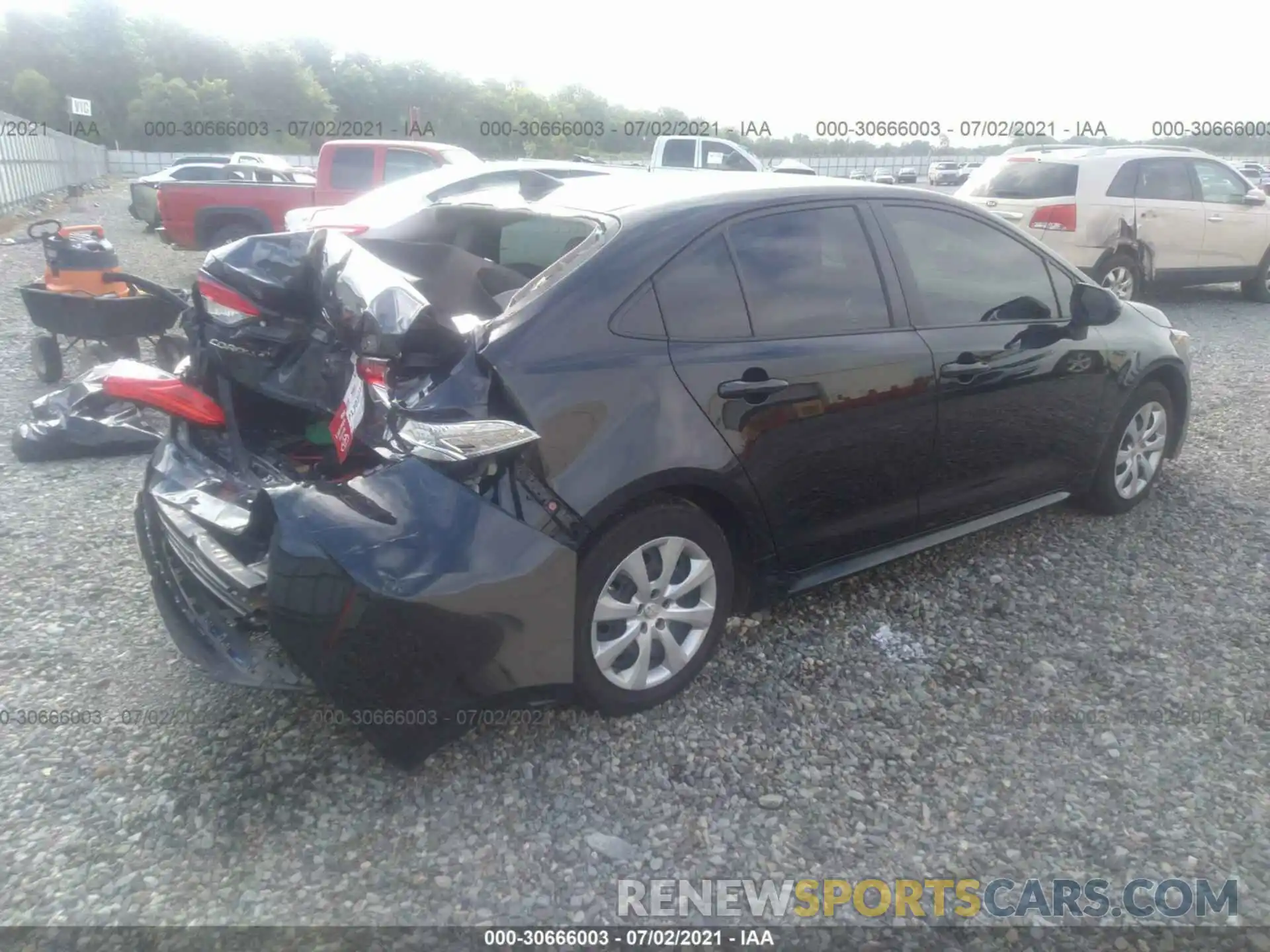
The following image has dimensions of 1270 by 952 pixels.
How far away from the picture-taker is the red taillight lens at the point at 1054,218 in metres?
10.1

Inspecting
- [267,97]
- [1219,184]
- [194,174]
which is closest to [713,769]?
[1219,184]

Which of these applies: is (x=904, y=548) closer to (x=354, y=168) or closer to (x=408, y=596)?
(x=408, y=596)

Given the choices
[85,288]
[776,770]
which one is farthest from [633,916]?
[85,288]

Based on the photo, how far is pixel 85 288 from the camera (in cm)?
671

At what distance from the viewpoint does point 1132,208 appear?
10.3m

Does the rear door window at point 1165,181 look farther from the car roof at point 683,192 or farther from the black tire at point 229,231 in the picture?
the black tire at point 229,231

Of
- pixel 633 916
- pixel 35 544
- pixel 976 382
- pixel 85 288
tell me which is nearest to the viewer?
pixel 633 916

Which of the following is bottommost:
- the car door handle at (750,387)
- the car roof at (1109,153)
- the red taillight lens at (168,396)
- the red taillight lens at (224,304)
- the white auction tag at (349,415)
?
the red taillight lens at (168,396)

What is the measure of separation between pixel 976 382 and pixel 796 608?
3.74 ft

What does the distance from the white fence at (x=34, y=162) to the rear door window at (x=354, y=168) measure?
1240 cm

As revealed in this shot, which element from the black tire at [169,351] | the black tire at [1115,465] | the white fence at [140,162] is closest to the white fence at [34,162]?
the white fence at [140,162]

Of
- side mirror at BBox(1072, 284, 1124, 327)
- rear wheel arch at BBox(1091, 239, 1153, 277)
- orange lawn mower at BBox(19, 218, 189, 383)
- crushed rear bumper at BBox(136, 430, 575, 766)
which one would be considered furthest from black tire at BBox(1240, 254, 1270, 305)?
crushed rear bumper at BBox(136, 430, 575, 766)

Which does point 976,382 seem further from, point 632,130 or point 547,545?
point 632,130

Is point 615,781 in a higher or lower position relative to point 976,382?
lower
